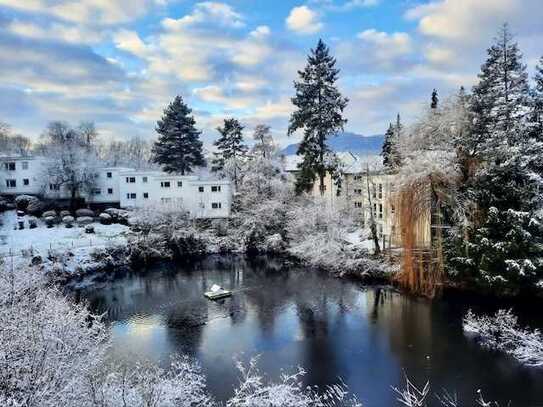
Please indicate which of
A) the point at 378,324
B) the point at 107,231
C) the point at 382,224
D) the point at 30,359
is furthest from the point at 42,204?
the point at 30,359

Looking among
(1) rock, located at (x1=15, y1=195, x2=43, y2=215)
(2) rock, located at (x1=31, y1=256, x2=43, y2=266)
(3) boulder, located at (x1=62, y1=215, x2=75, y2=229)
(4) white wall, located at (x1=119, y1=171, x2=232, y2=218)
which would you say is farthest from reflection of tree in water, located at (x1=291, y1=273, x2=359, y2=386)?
(1) rock, located at (x1=15, y1=195, x2=43, y2=215)

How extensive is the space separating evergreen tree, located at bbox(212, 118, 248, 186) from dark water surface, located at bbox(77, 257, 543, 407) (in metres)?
20.7

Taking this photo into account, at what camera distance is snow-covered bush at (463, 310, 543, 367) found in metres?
16.8

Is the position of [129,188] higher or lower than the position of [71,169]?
lower

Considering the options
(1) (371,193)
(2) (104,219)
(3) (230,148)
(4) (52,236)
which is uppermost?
(3) (230,148)

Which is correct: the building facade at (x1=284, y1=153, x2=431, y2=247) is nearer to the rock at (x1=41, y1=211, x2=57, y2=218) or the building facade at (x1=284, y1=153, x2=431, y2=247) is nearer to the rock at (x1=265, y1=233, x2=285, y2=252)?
the rock at (x1=265, y1=233, x2=285, y2=252)

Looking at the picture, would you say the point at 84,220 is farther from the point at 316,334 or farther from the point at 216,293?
the point at 316,334

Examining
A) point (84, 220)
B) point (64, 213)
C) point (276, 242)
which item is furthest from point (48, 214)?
point (276, 242)

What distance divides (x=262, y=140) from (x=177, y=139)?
402 inches

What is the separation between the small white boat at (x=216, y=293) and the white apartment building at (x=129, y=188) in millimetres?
17502

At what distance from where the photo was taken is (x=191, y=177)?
4575 cm

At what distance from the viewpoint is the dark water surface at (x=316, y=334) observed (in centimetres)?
1552

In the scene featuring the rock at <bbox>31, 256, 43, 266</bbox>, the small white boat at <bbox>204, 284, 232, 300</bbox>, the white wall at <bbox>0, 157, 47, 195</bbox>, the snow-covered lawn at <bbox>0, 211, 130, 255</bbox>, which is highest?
the white wall at <bbox>0, 157, 47, 195</bbox>

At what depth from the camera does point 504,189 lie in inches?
902
